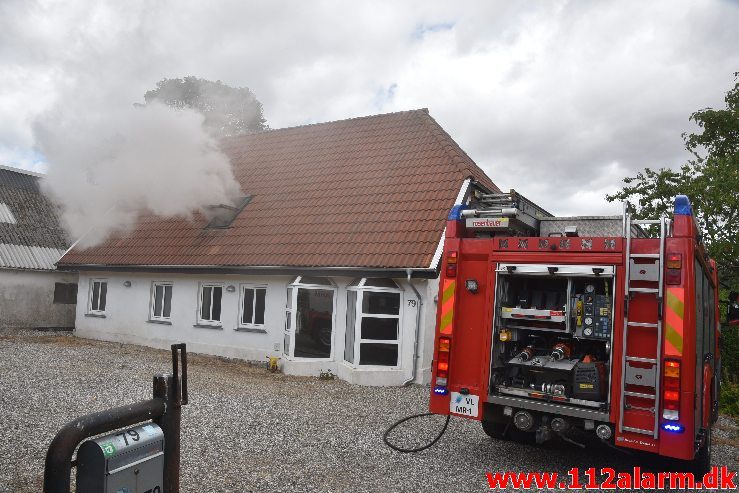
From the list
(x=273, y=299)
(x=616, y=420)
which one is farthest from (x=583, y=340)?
(x=273, y=299)

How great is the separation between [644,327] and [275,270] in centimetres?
952

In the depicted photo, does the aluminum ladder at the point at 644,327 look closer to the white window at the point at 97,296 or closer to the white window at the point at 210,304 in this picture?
the white window at the point at 210,304

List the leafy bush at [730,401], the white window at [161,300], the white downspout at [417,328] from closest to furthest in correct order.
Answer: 1. the leafy bush at [730,401]
2. the white downspout at [417,328]
3. the white window at [161,300]

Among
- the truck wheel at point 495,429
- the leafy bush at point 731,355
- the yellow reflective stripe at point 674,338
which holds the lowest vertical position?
the truck wheel at point 495,429

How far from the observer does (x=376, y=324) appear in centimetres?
1227

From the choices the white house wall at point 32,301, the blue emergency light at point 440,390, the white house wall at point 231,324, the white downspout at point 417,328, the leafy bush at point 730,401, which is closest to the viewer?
the blue emergency light at point 440,390

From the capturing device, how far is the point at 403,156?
15.8 m

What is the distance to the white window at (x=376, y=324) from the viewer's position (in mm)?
12164

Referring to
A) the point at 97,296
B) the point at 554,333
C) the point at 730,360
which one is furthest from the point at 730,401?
the point at 97,296

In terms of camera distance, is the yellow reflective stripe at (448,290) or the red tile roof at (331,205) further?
the red tile roof at (331,205)

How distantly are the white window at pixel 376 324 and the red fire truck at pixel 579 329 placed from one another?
4990 millimetres

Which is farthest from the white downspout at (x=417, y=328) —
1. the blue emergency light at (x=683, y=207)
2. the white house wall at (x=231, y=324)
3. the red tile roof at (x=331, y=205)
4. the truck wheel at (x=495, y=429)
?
the blue emergency light at (x=683, y=207)

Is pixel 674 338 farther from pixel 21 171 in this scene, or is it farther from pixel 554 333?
pixel 21 171

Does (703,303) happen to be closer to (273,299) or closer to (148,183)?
(273,299)
